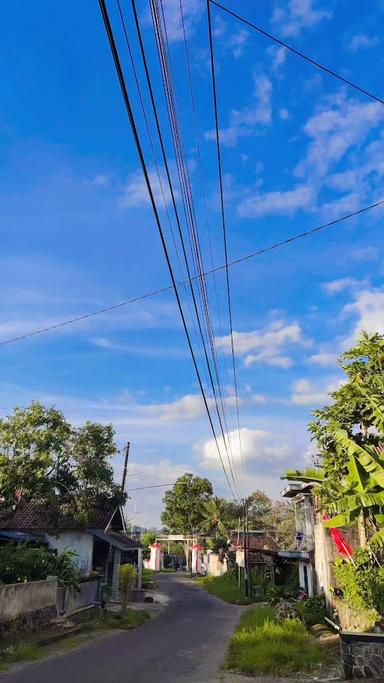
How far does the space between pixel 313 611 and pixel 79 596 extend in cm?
801

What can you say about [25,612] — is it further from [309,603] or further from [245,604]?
[245,604]

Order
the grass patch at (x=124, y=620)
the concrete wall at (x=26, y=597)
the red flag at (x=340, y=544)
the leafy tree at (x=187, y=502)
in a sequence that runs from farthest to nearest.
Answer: the leafy tree at (x=187, y=502) < the grass patch at (x=124, y=620) < the red flag at (x=340, y=544) < the concrete wall at (x=26, y=597)

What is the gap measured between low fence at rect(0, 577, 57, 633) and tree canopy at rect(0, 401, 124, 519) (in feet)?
14.4

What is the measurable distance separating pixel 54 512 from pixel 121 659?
8.97 m

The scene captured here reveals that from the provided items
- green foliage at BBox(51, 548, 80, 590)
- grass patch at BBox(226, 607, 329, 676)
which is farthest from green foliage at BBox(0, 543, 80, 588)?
grass patch at BBox(226, 607, 329, 676)

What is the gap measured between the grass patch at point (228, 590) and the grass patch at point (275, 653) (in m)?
17.7

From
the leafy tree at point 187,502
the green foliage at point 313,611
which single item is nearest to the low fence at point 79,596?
the green foliage at point 313,611

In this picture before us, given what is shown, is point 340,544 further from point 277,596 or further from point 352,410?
point 277,596

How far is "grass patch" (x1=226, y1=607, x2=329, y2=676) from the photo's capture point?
10.4 meters

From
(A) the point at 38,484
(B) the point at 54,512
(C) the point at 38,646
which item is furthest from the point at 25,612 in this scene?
(B) the point at 54,512

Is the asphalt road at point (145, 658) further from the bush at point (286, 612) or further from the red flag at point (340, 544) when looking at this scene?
the red flag at point (340, 544)

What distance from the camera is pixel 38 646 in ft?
41.5

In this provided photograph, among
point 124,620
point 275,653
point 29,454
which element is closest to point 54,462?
point 29,454

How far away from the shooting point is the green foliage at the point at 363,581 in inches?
508
